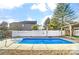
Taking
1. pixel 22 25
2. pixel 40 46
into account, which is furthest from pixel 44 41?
pixel 22 25

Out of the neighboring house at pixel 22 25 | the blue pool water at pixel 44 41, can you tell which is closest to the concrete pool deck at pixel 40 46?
the blue pool water at pixel 44 41

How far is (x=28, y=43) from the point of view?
291 centimetres

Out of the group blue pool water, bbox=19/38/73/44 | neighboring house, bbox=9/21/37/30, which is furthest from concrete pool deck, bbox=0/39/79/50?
neighboring house, bbox=9/21/37/30

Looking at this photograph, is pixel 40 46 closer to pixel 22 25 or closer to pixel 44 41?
pixel 44 41

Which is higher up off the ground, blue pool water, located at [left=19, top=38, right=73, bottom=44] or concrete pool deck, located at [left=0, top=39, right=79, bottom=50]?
blue pool water, located at [left=19, top=38, right=73, bottom=44]

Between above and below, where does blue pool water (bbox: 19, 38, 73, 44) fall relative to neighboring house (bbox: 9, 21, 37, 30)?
below

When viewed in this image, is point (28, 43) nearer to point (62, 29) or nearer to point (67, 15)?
point (62, 29)

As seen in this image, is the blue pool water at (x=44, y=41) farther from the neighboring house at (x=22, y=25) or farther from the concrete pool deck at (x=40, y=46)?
the neighboring house at (x=22, y=25)

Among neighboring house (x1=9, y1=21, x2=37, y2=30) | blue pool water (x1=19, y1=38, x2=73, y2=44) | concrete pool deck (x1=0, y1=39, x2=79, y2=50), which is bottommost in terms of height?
concrete pool deck (x1=0, y1=39, x2=79, y2=50)

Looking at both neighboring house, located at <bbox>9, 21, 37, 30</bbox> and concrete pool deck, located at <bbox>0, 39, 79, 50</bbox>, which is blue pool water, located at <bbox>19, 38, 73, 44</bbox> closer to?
concrete pool deck, located at <bbox>0, 39, 79, 50</bbox>

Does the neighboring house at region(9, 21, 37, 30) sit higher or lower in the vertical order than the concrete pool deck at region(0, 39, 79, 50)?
higher

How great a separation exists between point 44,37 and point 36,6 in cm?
56
